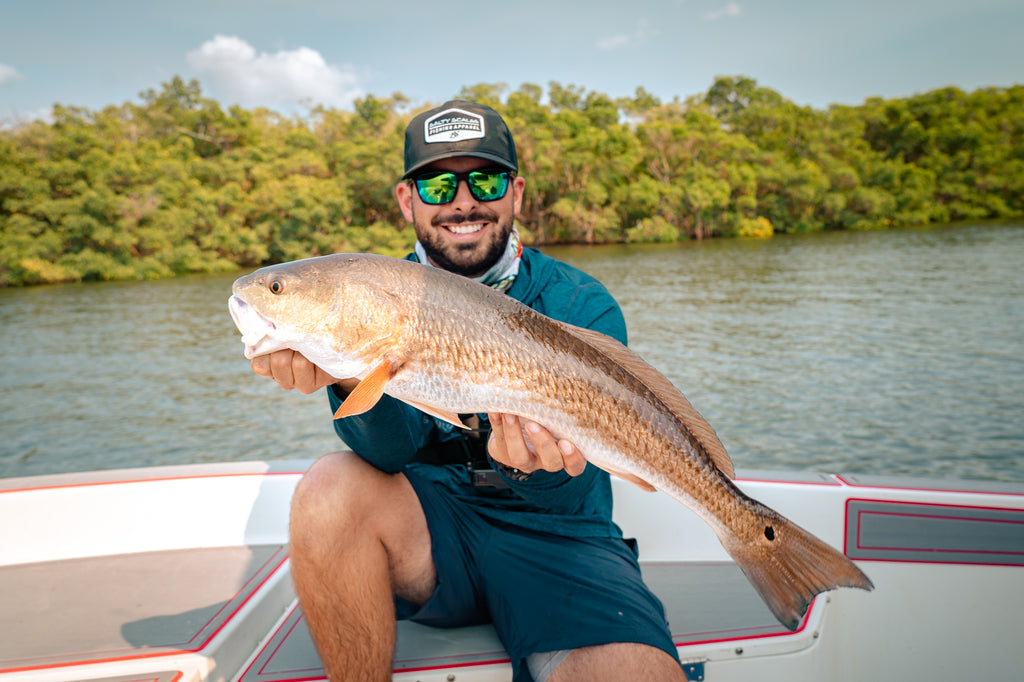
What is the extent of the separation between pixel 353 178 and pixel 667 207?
72.2 feet

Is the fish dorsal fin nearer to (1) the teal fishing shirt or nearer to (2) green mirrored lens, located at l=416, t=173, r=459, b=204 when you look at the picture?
(1) the teal fishing shirt

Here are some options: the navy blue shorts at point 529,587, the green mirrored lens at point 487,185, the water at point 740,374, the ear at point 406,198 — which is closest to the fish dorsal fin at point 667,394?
the navy blue shorts at point 529,587

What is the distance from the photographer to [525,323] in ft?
6.48

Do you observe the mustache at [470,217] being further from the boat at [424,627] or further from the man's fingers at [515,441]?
the boat at [424,627]

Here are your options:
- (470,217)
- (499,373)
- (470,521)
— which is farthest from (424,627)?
(470,217)

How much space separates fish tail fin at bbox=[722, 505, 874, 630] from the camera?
→ 6.10 feet

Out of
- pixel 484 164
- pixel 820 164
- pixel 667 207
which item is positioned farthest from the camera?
pixel 820 164

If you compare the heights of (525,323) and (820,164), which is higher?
(820,164)

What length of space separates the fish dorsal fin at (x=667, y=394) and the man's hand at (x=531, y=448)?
31cm

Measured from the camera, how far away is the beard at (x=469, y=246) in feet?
A: 9.08

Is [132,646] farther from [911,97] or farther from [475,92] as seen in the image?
[911,97]

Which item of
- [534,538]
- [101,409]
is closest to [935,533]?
[534,538]

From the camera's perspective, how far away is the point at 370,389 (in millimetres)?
1842

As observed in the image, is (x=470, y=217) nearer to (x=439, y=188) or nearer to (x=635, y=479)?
(x=439, y=188)
